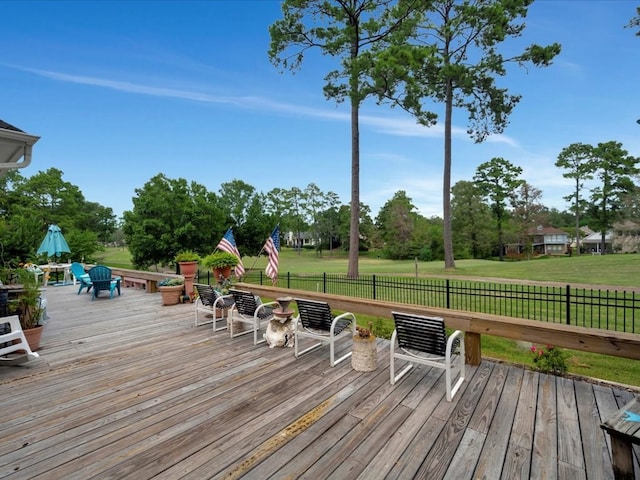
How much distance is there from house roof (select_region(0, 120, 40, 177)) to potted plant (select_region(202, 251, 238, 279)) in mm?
3196

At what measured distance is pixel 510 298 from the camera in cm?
630

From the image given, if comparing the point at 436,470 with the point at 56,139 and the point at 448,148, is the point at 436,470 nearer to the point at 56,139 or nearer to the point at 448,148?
the point at 448,148

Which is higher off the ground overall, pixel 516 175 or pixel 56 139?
pixel 516 175

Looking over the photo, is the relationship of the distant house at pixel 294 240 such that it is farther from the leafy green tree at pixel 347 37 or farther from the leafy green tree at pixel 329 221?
the leafy green tree at pixel 347 37

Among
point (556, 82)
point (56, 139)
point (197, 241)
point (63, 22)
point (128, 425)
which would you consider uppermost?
point (556, 82)

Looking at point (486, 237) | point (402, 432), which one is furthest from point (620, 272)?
point (486, 237)

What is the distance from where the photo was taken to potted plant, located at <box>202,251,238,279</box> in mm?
6410

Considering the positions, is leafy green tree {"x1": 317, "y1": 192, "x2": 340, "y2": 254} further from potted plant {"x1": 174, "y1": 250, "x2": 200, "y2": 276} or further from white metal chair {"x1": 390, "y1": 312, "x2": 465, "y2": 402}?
white metal chair {"x1": 390, "y1": 312, "x2": 465, "y2": 402}

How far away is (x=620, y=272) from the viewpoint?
13.7m

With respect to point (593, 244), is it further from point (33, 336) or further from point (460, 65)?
point (33, 336)

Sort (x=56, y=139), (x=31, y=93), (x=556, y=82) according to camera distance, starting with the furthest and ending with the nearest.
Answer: (x=56, y=139)
(x=556, y=82)
(x=31, y=93)

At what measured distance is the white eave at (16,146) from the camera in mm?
3875

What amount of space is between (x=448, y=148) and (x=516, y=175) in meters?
22.8

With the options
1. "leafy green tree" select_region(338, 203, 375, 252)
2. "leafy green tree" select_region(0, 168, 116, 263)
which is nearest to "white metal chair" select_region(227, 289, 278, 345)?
"leafy green tree" select_region(0, 168, 116, 263)
